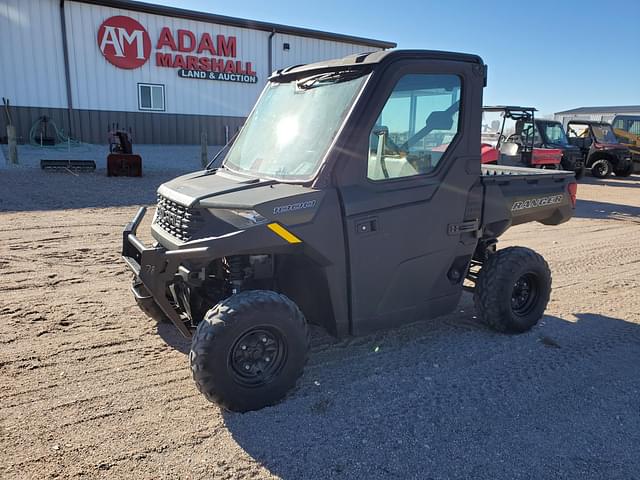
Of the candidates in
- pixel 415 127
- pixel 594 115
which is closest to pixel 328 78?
pixel 415 127

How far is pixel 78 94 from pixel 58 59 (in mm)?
1306

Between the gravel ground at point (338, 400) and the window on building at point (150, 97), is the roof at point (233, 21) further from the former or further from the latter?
the gravel ground at point (338, 400)

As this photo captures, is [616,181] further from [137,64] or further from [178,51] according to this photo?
[137,64]

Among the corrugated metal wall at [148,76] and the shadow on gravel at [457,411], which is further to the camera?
the corrugated metal wall at [148,76]

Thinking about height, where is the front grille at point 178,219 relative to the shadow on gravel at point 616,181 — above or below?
above

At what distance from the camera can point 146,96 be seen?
20.5 meters

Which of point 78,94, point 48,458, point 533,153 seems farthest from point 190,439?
point 78,94

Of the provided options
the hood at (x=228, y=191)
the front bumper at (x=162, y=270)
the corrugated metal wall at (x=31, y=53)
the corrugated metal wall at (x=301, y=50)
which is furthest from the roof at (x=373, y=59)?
the corrugated metal wall at (x=301, y=50)

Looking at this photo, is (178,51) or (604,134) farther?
(178,51)

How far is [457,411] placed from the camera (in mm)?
3309

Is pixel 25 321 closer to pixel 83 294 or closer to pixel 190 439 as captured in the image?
pixel 83 294

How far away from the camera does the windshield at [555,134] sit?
1691 cm

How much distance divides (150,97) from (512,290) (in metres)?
19.2

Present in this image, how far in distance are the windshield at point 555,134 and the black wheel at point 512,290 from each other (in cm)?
1369
